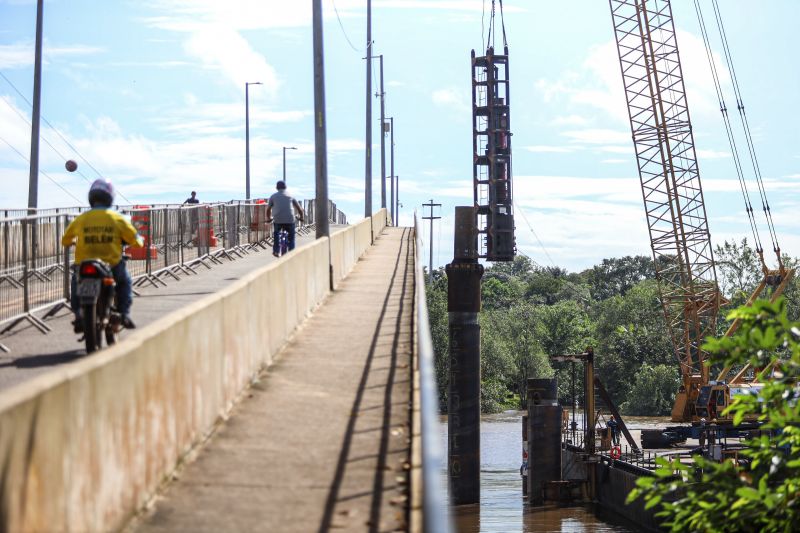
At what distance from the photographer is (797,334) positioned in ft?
47.2

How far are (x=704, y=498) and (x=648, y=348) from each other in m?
127

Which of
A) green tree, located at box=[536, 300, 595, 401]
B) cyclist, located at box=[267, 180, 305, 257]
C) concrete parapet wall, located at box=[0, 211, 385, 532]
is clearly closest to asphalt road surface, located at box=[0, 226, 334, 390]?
cyclist, located at box=[267, 180, 305, 257]

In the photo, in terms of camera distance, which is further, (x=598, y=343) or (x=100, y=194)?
(x=598, y=343)

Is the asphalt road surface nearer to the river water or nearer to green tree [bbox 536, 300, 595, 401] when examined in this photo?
the river water

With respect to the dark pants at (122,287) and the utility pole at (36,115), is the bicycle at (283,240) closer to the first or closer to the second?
the utility pole at (36,115)

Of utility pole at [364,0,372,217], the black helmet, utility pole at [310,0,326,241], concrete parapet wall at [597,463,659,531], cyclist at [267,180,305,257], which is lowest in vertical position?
concrete parapet wall at [597,463,659,531]

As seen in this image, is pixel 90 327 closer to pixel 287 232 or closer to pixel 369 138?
pixel 287 232

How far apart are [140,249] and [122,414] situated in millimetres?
18287

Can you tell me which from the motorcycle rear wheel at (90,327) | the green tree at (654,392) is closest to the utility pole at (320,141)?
the motorcycle rear wheel at (90,327)

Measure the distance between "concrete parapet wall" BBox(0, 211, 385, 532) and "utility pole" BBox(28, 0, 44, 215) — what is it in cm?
1954

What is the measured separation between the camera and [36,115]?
3256 cm

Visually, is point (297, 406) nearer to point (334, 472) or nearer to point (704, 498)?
point (334, 472)

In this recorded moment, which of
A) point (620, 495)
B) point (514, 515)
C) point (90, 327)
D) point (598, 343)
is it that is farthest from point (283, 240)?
point (598, 343)

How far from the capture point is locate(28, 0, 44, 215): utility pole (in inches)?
1257
